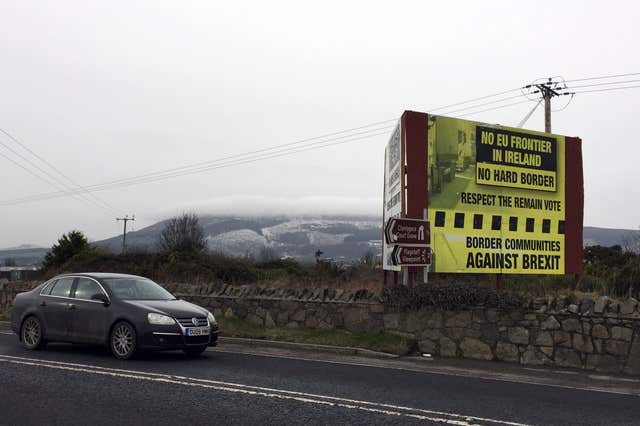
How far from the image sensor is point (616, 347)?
11352 millimetres

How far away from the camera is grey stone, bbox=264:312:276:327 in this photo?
50.8ft

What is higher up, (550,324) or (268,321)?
(550,324)

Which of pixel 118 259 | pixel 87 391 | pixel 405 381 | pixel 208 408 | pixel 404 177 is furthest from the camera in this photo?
pixel 118 259

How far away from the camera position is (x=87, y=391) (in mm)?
8102

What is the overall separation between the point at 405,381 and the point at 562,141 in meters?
10.5

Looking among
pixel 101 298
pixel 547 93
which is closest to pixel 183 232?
pixel 547 93

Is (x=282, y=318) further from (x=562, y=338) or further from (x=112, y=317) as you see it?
(x=562, y=338)

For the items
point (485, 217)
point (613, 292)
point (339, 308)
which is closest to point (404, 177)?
point (485, 217)

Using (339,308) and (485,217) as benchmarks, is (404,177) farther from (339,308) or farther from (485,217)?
(339,308)

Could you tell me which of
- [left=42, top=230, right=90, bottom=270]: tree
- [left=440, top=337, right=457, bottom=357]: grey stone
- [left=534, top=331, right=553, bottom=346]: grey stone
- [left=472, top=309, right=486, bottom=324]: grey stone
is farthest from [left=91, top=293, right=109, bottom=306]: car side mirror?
[left=42, top=230, right=90, bottom=270]: tree

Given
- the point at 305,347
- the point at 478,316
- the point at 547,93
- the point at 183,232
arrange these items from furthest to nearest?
the point at 183,232 → the point at 547,93 → the point at 305,347 → the point at 478,316

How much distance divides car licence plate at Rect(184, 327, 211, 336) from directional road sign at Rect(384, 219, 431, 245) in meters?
4.70

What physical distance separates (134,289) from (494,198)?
9.45 meters

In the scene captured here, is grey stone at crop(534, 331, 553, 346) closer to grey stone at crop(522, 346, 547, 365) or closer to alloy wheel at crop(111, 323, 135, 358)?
grey stone at crop(522, 346, 547, 365)
